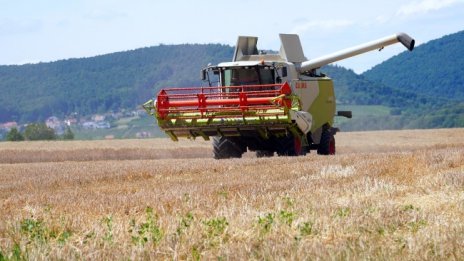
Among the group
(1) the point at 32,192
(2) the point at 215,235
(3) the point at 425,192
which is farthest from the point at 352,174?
(2) the point at 215,235

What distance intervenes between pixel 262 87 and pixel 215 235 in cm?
1424

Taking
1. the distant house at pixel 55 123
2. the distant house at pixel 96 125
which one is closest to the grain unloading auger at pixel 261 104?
the distant house at pixel 96 125

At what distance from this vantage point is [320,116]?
71.8 ft

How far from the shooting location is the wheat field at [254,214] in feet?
19.3

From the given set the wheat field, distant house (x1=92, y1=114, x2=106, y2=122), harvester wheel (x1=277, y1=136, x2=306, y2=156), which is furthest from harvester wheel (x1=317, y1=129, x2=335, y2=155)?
distant house (x1=92, y1=114, x2=106, y2=122)

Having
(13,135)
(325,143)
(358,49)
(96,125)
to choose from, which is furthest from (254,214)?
(96,125)

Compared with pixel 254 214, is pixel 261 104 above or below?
above

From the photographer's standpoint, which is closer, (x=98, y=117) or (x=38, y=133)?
(x=38, y=133)

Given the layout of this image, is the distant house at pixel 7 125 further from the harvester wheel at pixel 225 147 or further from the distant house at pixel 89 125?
the harvester wheel at pixel 225 147

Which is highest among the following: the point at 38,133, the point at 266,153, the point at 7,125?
the point at 266,153

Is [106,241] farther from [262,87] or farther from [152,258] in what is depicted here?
[262,87]

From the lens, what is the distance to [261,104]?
1973 cm

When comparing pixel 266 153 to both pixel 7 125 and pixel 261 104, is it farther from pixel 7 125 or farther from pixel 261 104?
pixel 7 125

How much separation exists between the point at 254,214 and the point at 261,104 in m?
12.3
